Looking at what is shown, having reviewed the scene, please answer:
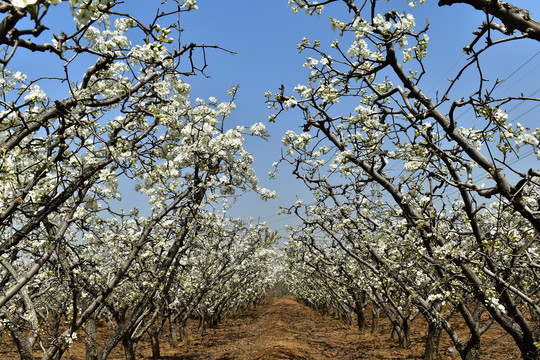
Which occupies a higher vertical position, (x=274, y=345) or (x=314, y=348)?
(x=274, y=345)

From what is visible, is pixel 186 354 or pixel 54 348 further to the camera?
pixel 186 354

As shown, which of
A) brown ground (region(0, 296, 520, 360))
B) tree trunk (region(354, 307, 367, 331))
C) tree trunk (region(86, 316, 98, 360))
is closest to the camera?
tree trunk (region(86, 316, 98, 360))

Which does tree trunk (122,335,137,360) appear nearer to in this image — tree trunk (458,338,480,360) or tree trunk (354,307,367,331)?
tree trunk (458,338,480,360)

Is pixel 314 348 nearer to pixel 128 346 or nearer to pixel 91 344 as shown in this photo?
pixel 128 346

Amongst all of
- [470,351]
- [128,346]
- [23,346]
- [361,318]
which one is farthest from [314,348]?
[23,346]

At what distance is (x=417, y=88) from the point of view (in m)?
5.25

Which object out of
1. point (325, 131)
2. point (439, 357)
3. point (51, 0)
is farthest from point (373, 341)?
point (51, 0)

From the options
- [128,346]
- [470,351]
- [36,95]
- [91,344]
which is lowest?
[128,346]

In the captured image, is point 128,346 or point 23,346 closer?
point 23,346

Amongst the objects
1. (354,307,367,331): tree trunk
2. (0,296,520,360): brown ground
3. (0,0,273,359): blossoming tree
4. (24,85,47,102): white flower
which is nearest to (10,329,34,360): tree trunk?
(0,0,273,359): blossoming tree

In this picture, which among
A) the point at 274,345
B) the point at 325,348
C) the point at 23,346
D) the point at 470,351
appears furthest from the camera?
the point at 325,348

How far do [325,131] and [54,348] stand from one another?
6.05m

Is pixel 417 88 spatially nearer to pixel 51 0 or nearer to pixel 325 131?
pixel 325 131

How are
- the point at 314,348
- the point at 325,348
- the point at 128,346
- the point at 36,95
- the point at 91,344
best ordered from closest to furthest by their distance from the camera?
the point at 36,95 → the point at 91,344 → the point at 128,346 → the point at 314,348 → the point at 325,348
